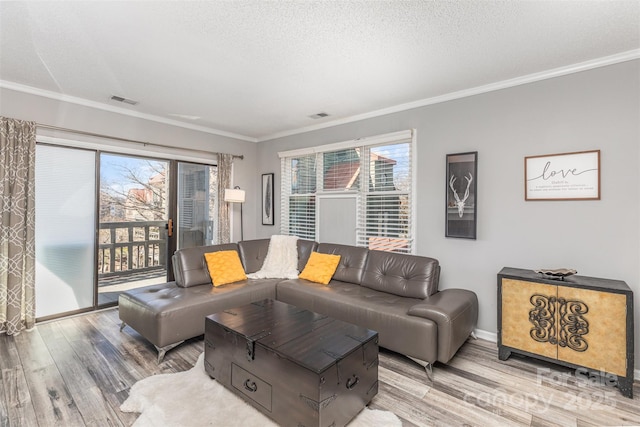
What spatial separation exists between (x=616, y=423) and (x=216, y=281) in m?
3.57

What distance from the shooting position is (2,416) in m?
1.95

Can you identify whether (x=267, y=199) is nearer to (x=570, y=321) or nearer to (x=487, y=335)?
(x=487, y=335)

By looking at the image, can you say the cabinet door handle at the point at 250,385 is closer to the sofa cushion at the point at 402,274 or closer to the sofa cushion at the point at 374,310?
the sofa cushion at the point at 374,310

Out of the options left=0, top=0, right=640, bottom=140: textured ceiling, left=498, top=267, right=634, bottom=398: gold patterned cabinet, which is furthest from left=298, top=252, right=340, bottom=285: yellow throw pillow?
left=0, top=0, right=640, bottom=140: textured ceiling

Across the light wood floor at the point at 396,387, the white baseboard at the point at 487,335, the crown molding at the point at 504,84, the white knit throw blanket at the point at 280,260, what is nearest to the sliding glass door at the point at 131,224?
the light wood floor at the point at 396,387

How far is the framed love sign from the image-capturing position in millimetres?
2654

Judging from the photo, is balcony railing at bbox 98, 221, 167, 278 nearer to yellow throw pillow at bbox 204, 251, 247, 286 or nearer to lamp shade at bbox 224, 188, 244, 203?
lamp shade at bbox 224, 188, 244, 203

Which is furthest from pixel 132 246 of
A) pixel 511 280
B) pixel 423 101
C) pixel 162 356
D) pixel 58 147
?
pixel 511 280

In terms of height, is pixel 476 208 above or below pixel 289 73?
below

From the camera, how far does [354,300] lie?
9.93ft

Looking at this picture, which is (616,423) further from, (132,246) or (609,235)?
(132,246)

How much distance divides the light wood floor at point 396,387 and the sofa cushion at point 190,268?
0.71m

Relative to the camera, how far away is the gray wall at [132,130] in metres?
3.32

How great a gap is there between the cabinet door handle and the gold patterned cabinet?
85.8 inches
